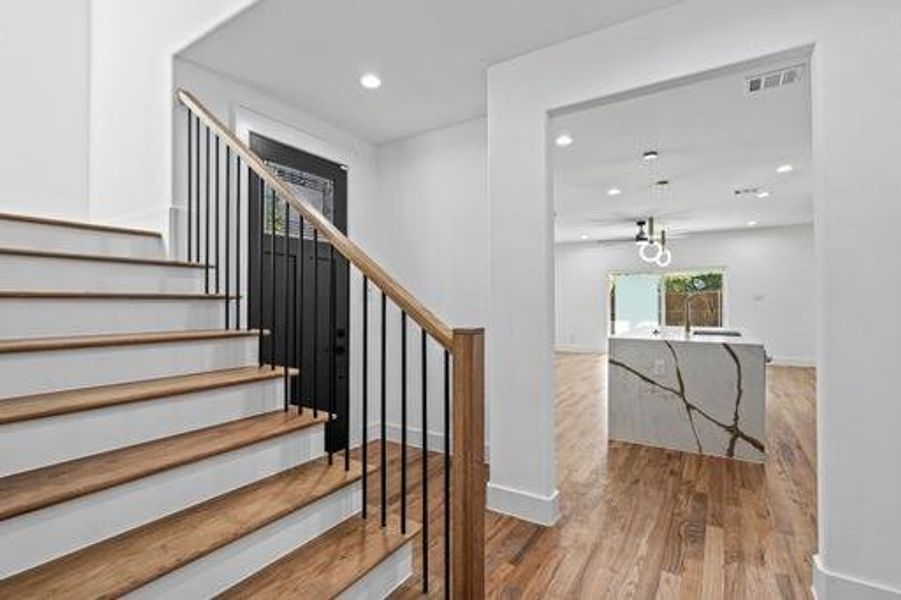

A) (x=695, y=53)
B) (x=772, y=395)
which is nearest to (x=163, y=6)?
(x=695, y=53)

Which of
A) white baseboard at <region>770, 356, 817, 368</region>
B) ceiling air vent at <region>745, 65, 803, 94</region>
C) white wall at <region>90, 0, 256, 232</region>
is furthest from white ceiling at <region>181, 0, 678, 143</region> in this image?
white baseboard at <region>770, 356, 817, 368</region>

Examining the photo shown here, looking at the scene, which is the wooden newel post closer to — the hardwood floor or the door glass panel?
the hardwood floor

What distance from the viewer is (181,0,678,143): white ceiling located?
7.69ft

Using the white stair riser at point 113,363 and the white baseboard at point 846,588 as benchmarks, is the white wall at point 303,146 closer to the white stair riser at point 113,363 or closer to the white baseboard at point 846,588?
the white stair riser at point 113,363

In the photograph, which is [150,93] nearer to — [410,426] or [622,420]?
[410,426]

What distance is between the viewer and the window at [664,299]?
9359 millimetres

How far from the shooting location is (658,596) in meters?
1.96

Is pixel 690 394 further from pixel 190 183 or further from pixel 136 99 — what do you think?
pixel 136 99

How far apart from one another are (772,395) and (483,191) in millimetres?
5159

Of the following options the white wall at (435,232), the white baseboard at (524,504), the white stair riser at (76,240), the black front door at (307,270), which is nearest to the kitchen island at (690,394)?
the white wall at (435,232)

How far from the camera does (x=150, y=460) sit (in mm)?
1594

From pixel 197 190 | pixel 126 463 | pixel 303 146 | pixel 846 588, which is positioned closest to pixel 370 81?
pixel 303 146

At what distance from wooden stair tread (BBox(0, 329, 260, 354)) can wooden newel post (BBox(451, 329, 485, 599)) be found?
1391 millimetres

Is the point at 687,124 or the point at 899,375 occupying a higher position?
the point at 687,124
